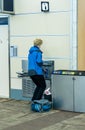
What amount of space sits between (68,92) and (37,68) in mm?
1041

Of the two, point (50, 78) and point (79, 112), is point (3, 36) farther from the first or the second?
point (79, 112)

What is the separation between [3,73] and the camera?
13008 millimetres

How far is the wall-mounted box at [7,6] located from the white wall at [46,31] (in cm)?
16

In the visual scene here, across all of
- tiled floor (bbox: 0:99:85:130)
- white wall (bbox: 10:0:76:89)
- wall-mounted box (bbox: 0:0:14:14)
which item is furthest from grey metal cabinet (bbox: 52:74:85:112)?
wall-mounted box (bbox: 0:0:14:14)

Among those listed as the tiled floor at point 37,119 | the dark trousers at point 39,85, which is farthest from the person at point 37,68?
the tiled floor at point 37,119

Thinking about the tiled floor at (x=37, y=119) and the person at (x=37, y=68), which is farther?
the person at (x=37, y=68)

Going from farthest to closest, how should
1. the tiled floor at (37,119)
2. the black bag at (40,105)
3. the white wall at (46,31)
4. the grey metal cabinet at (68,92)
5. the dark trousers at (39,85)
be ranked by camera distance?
the white wall at (46,31) < the dark trousers at (39,85) < the black bag at (40,105) < the grey metal cabinet at (68,92) < the tiled floor at (37,119)

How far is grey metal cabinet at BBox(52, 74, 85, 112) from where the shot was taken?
10594 mm

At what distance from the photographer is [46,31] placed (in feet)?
39.2

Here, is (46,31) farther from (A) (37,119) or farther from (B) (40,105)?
(A) (37,119)

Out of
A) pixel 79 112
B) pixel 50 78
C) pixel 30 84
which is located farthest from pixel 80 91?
pixel 30 84

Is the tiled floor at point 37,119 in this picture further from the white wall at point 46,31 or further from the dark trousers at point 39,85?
the white wall at point 46,31

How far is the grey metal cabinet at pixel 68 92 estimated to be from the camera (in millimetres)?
10594

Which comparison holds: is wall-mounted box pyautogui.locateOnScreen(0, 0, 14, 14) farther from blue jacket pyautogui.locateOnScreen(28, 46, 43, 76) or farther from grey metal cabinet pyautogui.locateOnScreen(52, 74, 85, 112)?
grey metal cabinet pyautogui.locateOnScreen(52, 74, 85, 112)
